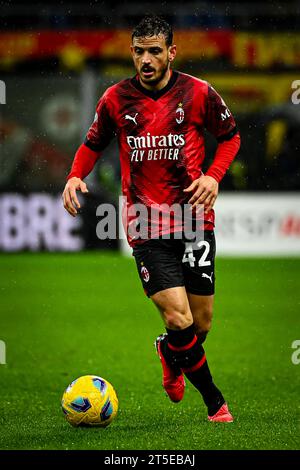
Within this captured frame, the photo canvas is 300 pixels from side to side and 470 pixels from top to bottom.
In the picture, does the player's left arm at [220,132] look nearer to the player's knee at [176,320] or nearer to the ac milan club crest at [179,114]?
the ac milan club crest at [179,114]

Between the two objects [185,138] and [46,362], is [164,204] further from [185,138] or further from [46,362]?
[46,362]

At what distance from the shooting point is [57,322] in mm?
10445

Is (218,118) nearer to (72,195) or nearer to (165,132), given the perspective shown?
(165,132)

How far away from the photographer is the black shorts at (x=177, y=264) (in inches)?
226

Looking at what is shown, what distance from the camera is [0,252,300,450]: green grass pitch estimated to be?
5.43m

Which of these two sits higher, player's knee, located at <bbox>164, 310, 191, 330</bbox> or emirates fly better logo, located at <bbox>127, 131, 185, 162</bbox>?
emirates fly better logo, located at <bbox>127, 131, 185, 162</bbox>

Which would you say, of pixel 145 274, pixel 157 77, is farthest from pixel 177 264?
pixel 157 77

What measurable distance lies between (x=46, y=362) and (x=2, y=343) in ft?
2.86

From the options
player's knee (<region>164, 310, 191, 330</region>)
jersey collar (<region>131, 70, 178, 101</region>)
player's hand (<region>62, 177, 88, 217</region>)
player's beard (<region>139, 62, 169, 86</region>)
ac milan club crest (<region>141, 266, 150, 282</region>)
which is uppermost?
player's beard (<region>139, 62, 169, 86</region>)

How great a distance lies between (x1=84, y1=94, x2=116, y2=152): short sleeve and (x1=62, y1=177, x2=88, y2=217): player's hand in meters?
0.37

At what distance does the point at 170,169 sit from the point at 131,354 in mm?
3077

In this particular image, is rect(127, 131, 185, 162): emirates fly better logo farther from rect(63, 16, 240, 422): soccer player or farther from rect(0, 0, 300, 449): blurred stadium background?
rect(0, 0, 300, 449): blurred stadium background

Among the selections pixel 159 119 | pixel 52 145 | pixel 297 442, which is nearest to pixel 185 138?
pixel 159 119

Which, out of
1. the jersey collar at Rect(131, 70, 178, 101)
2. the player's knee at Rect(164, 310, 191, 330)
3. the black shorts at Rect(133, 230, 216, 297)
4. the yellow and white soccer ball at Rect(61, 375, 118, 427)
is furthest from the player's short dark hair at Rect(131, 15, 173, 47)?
the yellow and white soccer ball at Rect(61, 375, 118, 427)
